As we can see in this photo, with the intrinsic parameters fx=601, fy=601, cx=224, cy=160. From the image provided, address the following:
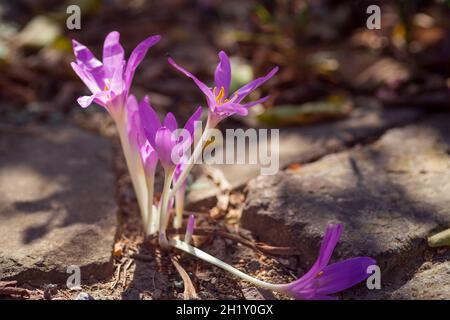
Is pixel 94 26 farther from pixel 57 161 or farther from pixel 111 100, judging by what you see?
pixel 111 100

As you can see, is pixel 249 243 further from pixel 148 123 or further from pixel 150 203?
pixel 148 123

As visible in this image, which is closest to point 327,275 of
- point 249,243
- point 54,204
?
point 249,243

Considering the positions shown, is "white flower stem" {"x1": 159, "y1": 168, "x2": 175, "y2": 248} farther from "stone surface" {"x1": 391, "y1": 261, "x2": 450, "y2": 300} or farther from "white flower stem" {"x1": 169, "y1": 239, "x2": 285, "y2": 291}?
"stone surface" {"x1": 391, "y1": 261, "x2": 450, "y2": 300}

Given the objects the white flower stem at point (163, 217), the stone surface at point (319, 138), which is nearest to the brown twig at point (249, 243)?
the white flower stem at point (163, 217)

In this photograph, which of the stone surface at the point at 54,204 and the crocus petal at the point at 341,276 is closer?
the crocus petal at the point at 341,276

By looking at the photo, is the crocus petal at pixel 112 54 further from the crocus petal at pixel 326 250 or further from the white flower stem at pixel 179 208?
the crocus petal at pixel 326 250

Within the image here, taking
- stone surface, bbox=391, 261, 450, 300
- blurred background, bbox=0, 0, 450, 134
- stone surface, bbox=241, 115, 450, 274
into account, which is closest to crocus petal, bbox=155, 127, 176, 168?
stone surface, bbox=241, 115, 450, 274
